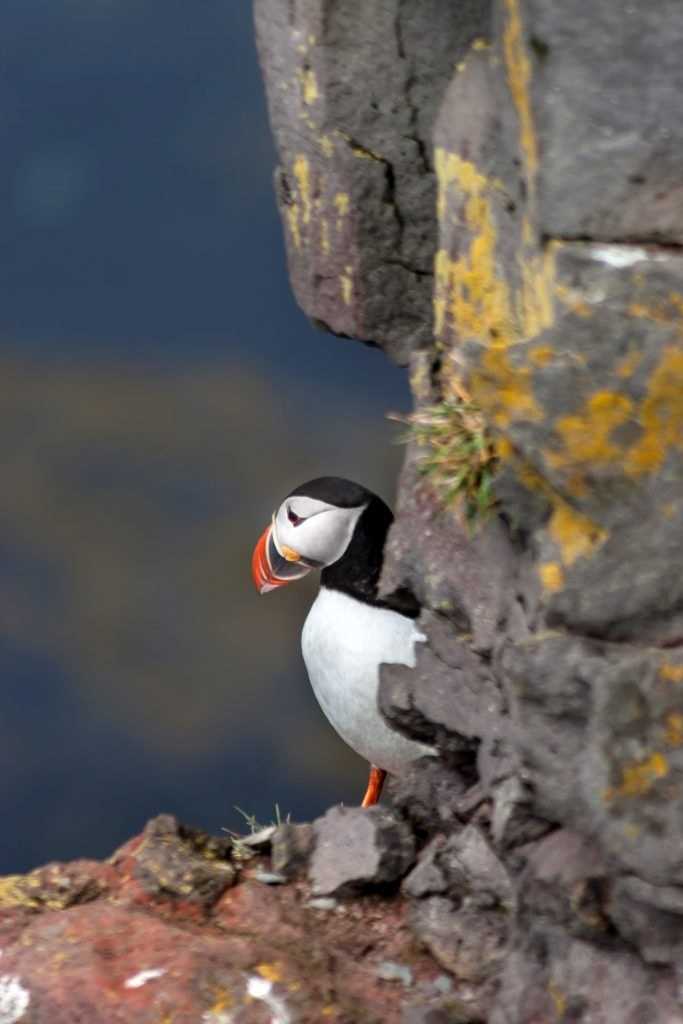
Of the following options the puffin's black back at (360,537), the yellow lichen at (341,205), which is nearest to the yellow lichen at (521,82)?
the yellow lichen at (341,205)

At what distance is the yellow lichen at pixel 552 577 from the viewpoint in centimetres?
461

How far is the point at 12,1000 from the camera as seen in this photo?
5.47 metres

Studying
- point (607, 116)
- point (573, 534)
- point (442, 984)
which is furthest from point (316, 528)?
point (607, 116)

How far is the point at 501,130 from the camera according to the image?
5082 mm

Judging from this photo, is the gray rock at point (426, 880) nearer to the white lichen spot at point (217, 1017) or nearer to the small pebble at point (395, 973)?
the small pebble at point (395, 973)

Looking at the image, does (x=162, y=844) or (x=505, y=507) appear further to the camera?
(x=162, y=844)

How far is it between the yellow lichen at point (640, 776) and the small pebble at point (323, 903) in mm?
1624

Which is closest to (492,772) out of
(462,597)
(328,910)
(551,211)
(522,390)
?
(462,597)

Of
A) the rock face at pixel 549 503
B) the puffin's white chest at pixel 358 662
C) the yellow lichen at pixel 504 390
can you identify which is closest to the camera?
the rock face at pixel 549 503

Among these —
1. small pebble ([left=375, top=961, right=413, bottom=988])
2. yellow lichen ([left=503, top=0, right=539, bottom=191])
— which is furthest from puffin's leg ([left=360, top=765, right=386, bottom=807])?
yellow lichen ([left=503, top=0, right=539, bottom=191])

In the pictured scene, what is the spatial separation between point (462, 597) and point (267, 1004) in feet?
4.30

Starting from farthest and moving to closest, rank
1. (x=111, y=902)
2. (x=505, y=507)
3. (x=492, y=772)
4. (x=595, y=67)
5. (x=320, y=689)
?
1. (x=320, y=689)
2. (x=111, y=902)
3. (x=492, y=772)
4. (x=505, y=507)
5. (x=595, y=67)

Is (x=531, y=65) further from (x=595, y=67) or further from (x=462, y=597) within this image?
(x=462, y=597)

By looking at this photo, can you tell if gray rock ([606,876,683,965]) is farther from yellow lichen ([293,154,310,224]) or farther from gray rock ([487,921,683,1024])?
yellow lichen ([293,154,310,224])
